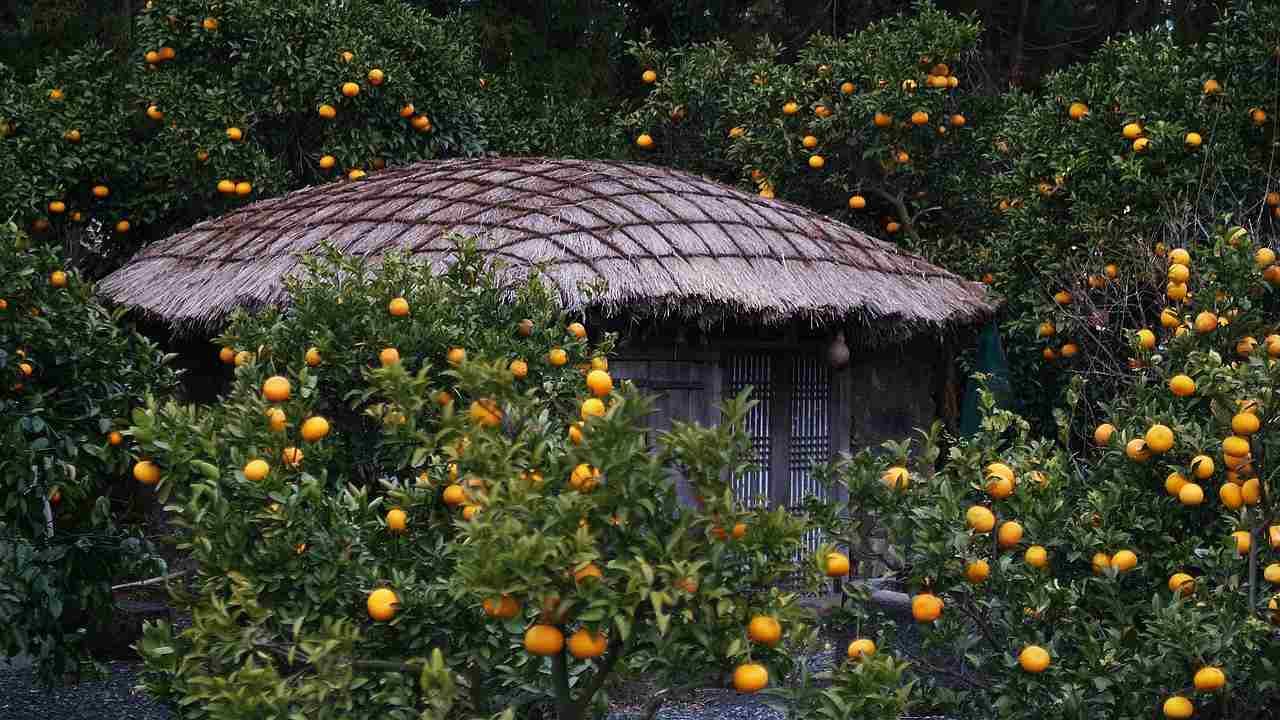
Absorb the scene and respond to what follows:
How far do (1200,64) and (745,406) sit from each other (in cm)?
630

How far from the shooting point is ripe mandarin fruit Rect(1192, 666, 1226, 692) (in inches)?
127

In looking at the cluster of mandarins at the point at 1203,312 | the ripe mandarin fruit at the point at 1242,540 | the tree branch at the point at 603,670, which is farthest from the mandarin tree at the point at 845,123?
the tree branch at the point at 603,670

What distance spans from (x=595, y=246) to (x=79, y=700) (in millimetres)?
3594

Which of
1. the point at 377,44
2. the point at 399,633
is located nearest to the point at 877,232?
the point at 377,44

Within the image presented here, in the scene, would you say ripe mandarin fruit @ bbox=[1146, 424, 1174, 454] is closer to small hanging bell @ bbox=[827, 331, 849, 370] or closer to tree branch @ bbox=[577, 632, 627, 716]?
tree branch @ bbox=[577, 632, 627, 716]

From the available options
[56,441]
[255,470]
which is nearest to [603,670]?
[255,470]

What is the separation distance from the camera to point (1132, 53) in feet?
25.9

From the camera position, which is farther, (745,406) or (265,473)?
(265,473)

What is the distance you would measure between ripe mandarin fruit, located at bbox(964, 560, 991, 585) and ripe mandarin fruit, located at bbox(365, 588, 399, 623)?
1.45 metres

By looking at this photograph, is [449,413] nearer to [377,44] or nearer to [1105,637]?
[1105,637]

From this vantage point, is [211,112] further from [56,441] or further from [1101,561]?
[1101,561]

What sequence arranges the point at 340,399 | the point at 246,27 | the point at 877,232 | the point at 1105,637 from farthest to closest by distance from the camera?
the point at 877,232 < the point at 246,27 < the point at 340,399 < the point at 1105,637

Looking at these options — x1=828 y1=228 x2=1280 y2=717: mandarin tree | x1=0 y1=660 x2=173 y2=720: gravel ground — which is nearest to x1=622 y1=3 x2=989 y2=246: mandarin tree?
x1=0 y1=660 x2=173 y2=720: gravel ground

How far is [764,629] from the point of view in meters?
2.58
